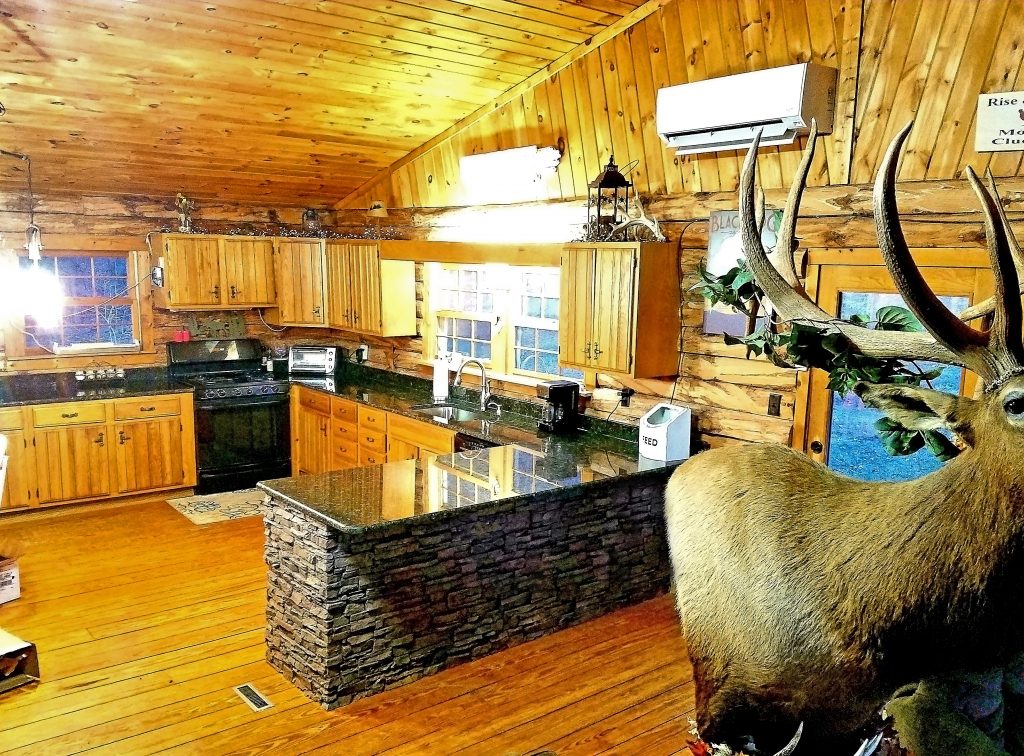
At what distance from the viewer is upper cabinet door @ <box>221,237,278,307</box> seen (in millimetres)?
6656

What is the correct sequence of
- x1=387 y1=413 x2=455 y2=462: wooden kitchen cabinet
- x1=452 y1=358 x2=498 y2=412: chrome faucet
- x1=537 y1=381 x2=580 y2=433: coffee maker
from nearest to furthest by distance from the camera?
x1=537 y1=381 x2=580 y2=433: coffee maker → x1=387 y1=413 x2=455 y2=462: wooden kitchen cabinet → x1=452 y1=358 x2=498 y2=412: chrome faucet

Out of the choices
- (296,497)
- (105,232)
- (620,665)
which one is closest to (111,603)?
(296,497)

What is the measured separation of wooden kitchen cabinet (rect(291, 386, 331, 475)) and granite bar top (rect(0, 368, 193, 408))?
35.8 inches

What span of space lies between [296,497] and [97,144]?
3170mm

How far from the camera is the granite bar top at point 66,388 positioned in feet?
19.4

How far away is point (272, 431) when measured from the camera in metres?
6.82

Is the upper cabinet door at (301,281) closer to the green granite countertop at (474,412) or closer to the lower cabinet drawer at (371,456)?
the green granite countertop at (474,412)

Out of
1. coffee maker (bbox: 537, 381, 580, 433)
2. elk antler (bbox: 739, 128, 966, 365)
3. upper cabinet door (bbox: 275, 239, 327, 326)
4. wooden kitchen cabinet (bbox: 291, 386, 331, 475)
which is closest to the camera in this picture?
elk antler (bbox: 739, 128, 966, 365)

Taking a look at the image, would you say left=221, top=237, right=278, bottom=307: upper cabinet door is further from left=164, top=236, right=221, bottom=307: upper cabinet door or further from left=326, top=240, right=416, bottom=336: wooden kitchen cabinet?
left=326, top=240, right=416, bottom=336: wooden kitchen cabinet

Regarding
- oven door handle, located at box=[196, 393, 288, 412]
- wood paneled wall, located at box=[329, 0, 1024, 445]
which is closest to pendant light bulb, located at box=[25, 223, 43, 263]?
oven door handle, located at box=[196, 393, 288, 412]

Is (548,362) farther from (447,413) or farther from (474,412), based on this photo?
(447,413)

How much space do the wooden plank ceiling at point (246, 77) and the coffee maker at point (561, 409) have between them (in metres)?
1.91

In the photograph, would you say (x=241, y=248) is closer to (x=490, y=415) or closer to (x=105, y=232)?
(x=105, y=232)

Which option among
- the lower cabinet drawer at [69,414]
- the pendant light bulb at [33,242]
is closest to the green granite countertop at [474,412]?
the lower cabinet drawer at [69,414]
